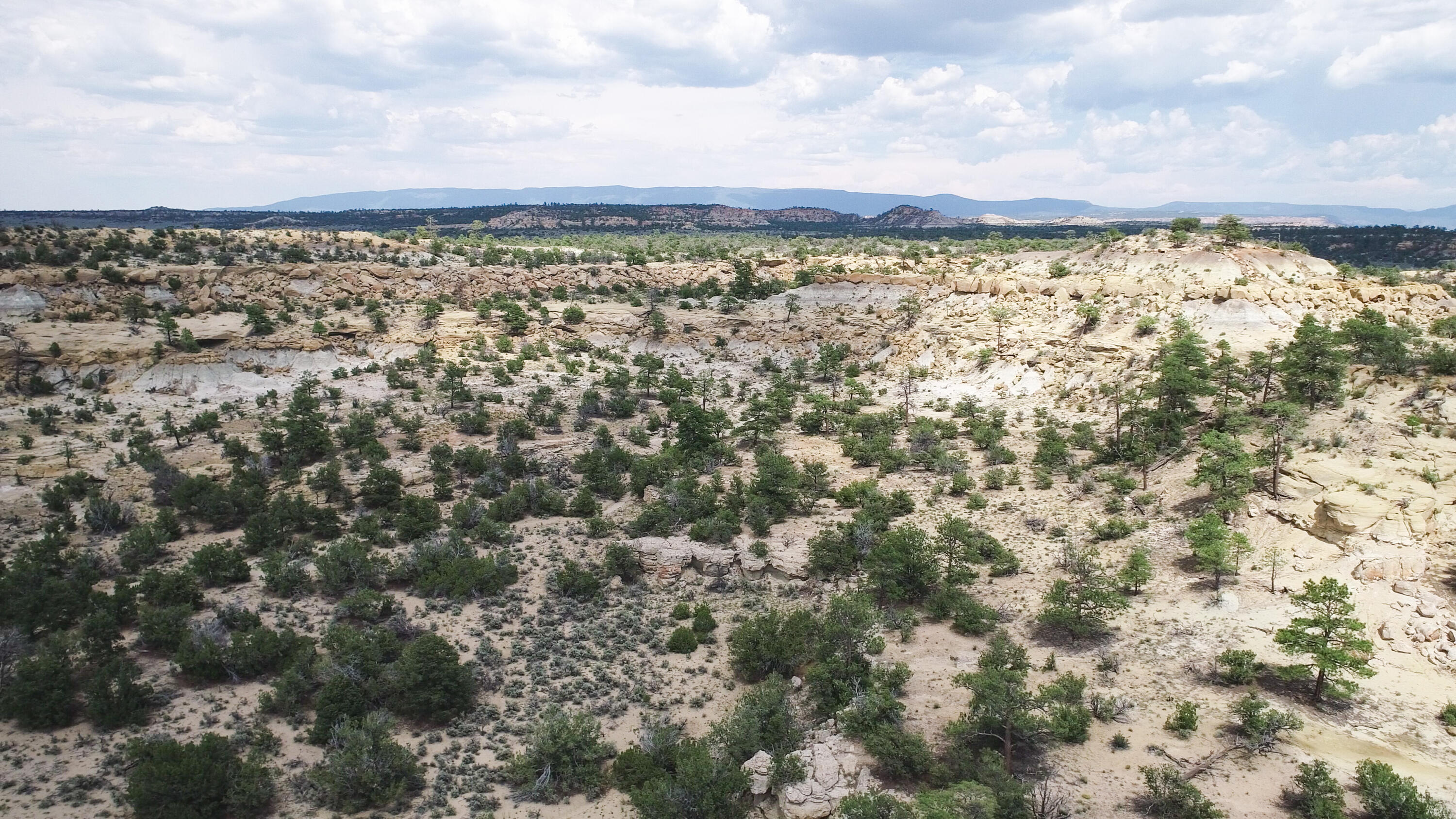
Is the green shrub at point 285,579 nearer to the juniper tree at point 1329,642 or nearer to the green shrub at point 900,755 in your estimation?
the green shrub at point 900,755

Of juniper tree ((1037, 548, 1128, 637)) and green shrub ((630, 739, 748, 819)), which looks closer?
green shrub ((630, 739, 748, 819))

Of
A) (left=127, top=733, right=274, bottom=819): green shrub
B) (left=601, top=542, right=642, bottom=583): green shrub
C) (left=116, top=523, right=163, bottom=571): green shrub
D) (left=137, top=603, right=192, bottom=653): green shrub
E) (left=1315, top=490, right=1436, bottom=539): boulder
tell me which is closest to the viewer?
(left=127, top=733, right=274, bottom=819): green shrub

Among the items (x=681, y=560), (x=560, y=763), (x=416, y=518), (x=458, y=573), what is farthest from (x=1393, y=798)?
(x=416, y=518)

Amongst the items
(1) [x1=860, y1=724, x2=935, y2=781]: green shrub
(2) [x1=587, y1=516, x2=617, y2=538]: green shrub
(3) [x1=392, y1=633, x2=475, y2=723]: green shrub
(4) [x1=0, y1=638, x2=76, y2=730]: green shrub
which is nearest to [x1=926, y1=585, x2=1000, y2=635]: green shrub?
(1) [x1=860, y1=724, x2=935, y2=781]: green shrub

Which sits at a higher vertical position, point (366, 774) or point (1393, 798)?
point (1393, 798)

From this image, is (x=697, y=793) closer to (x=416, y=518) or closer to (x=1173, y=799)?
(x=1173, y=799)

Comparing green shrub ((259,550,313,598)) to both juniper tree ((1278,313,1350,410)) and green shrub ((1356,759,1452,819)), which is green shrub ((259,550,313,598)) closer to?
green shrub ((1356,759,1452,819))
